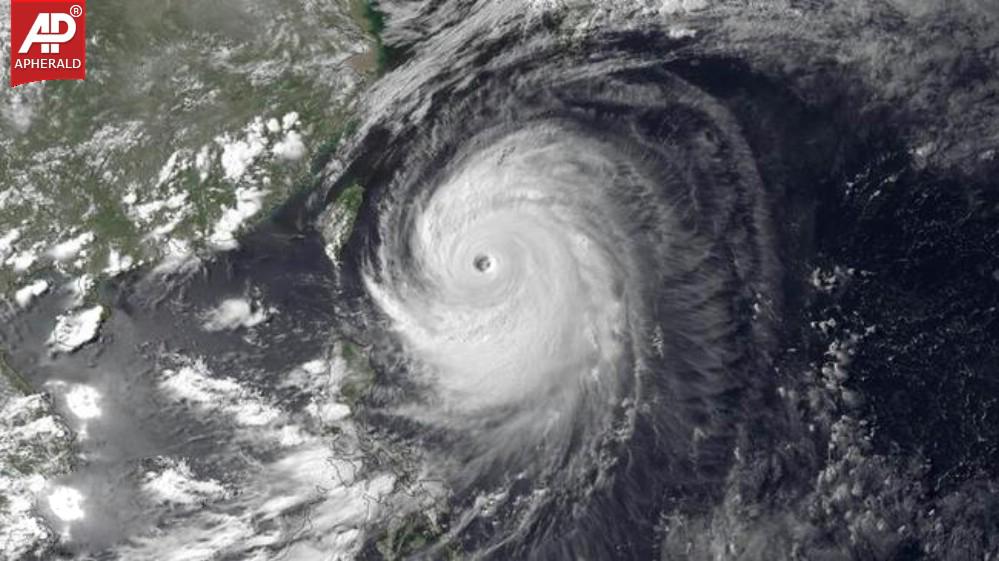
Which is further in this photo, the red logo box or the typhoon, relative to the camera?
the red logo box

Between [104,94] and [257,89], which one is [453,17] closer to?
[257,89]

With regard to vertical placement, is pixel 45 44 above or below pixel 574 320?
above

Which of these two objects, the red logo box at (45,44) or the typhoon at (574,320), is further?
the red logo box at (45,44)

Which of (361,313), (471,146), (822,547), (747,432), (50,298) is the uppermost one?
(471,146)

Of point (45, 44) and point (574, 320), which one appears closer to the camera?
point (574, 320)

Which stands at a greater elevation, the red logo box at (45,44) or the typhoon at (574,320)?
the red logo box at (45,44)

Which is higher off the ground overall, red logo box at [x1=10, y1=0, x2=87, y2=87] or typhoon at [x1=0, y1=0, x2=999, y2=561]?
red logo box at [x1=10, y1=0, x2=87, y2=87]

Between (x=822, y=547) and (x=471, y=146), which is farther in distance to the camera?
(x=471, y=146)

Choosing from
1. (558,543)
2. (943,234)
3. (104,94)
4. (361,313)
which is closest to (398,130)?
(361,313)
